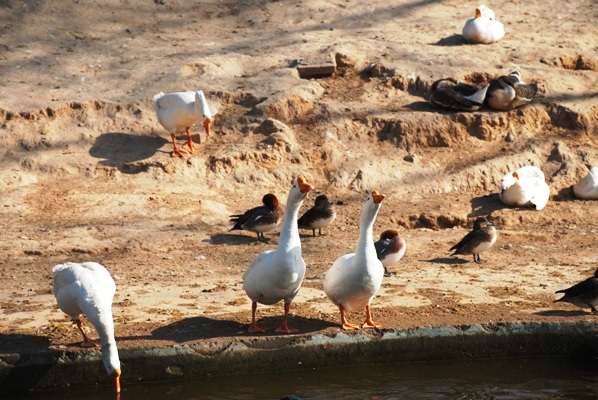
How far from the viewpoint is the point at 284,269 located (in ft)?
27.1

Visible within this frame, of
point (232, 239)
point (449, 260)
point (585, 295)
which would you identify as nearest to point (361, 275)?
point (585, 295)

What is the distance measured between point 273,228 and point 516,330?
4394 millimetres

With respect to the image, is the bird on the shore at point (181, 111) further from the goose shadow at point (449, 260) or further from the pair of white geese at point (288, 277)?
the pair of white geese at point (288, 277)

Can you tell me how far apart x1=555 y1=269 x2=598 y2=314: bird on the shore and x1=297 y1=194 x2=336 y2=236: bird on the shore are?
142 inches

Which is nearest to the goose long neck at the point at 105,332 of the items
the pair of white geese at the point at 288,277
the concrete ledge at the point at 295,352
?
the pair of white geese at the point at 288,277

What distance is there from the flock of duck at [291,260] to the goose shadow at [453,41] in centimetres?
360

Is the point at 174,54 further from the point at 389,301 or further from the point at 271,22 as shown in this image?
the point at 389,301

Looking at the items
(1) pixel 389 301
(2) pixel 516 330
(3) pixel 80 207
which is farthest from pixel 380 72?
(2) pixel 516 330

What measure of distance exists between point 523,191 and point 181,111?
470 centimetres

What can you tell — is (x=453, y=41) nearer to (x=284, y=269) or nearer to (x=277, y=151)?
(x=277, y=151)

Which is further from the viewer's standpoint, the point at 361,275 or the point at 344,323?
the point at 344,323

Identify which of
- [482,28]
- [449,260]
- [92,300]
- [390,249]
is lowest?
[449,260]

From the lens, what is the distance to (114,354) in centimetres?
734

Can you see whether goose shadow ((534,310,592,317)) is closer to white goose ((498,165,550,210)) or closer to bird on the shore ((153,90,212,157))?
white goose ((498,165,550,210))
